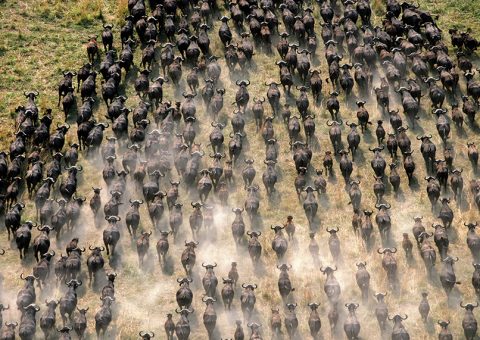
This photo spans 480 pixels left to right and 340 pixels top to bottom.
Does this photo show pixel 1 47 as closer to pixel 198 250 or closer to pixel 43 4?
pixel 43 4

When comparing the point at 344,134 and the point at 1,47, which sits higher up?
the point at 1,47

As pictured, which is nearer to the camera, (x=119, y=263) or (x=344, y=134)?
(x=119, y=263)

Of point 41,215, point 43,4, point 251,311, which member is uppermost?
point 43,4

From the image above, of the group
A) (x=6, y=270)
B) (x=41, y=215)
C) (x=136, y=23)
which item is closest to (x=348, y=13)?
(x=136, y=23)

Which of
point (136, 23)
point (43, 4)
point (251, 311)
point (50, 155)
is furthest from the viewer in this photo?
point (43, 4)

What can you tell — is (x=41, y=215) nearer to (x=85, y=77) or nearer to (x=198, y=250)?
(x=198, y=250)

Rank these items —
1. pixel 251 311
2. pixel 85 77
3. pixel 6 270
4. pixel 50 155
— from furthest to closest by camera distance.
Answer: pixel 85 77 → pixel 50 155 → pixel 6 270 → pixel 251 311

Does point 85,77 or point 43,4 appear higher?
point 43,4

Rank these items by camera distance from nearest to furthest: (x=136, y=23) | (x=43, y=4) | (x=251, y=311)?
1. (x=251, y=311)
2. (x=136, y=23)
3. (x=43, y=4)

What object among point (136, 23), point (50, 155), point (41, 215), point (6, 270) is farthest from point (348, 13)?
point (6, 270)
